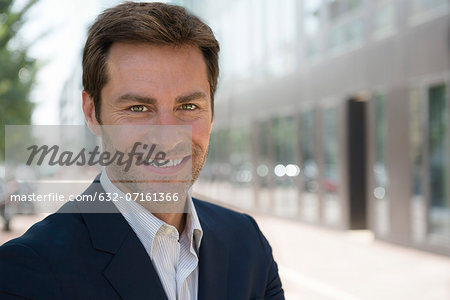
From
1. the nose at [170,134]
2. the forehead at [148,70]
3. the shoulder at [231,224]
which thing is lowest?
the shoulder at [231,224]

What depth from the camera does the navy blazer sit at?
1.18 meters

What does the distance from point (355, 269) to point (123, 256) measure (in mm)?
6783

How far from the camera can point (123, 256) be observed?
4.26 feet

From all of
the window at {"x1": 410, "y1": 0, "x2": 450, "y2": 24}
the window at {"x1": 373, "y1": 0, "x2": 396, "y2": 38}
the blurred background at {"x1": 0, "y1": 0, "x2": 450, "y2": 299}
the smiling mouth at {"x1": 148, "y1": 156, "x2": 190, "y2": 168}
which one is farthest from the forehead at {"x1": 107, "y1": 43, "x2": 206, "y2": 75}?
the window at {"x1": 373, "y1": 0, "x2": 396, "y2": 38}

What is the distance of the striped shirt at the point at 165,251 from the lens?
138cm

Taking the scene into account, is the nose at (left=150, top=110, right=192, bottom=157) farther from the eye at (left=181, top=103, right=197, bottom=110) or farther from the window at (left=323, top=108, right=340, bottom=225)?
the window at (left=323, top=108, right=340, bottom=225)

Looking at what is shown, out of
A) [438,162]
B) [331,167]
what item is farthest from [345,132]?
[438,162]

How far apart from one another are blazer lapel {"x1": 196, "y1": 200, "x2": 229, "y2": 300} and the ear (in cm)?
43

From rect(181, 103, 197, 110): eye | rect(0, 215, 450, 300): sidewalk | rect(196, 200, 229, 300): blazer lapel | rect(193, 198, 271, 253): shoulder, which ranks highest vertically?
rect(181, 103, 197, 110): eye

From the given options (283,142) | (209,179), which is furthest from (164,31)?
(209,179)

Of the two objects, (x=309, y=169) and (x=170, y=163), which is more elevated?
(x=170, y=163)

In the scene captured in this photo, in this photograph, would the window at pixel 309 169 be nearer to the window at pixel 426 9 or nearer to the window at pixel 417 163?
the window at pixel 417 163

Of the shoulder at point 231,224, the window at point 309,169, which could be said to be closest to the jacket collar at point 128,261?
the shoulder at point 231,224

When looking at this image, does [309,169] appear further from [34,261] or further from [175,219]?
[34,261]
